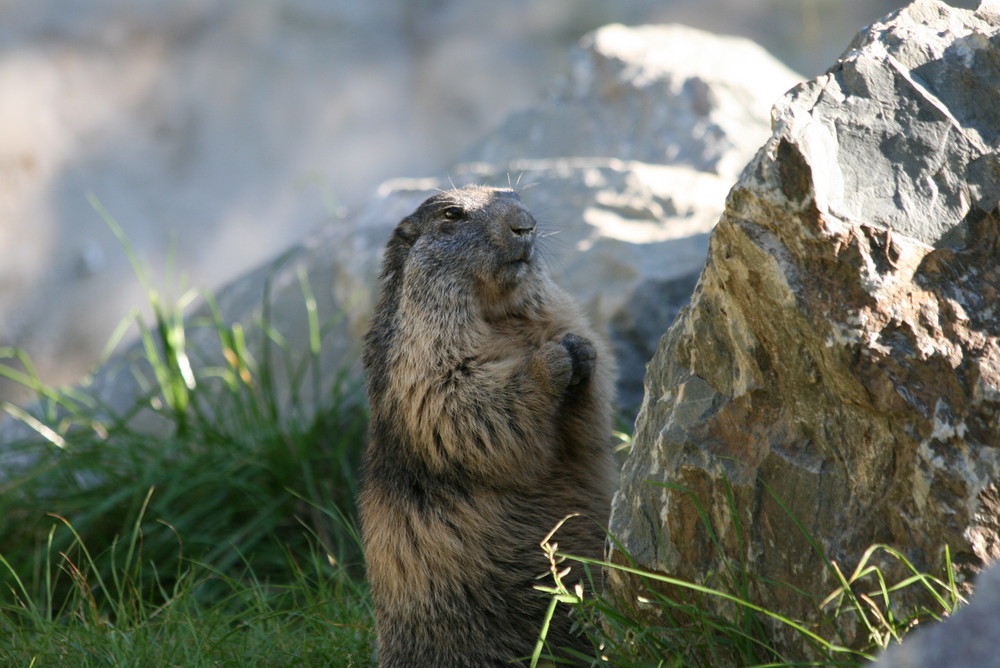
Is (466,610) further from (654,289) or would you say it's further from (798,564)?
(654,289)

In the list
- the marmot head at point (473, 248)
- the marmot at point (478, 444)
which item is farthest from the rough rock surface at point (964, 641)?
the marmot head at point (473, 248)

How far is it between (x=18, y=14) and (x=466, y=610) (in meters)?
9.55

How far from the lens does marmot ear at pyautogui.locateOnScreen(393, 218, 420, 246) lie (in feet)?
12.3

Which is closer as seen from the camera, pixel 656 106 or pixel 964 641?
pixel 964 641

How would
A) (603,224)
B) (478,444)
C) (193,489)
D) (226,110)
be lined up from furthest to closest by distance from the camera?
(226,110), (603,224), (193,489), (478,444)

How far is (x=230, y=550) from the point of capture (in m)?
4.93

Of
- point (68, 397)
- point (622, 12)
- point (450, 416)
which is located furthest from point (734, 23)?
point (450, 416)

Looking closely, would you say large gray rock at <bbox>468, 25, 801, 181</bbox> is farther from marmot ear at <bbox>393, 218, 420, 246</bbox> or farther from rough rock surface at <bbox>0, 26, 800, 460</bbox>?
marmot ear at <bbox>393, 218, 420, 246</bbox>

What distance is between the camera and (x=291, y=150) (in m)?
11.8

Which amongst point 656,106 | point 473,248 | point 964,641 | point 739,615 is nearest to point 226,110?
point 656,106

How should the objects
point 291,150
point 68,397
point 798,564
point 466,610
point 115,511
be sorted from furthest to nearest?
1. point 291,150
2. point 68,397
3. point 115,511
4. point 466,610
5. point 798,564

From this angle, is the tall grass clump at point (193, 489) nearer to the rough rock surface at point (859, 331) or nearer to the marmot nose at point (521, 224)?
the marmot nose at point (521, 224)

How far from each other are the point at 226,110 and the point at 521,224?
8726 mm

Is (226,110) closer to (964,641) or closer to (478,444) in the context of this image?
(478,444)
